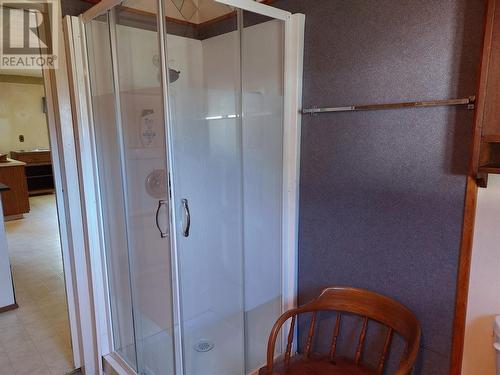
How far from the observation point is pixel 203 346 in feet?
7.06

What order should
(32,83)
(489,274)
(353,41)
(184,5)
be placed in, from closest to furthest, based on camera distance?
1. (489,274)
2. (353,41)
3. (184,5)
4. (32,83)

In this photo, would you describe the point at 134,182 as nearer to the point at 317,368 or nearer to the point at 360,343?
the point at 317,368

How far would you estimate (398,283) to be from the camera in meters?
1.56

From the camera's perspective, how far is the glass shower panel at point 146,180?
1570 mm

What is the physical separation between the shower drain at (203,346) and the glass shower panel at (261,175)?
0.81 ft

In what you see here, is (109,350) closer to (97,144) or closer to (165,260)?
(165,260)

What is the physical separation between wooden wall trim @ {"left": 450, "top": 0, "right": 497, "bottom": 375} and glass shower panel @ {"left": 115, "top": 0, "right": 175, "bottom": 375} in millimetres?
1198

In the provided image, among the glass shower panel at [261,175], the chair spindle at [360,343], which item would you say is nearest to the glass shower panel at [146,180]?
the glass shower panel at [261,175]

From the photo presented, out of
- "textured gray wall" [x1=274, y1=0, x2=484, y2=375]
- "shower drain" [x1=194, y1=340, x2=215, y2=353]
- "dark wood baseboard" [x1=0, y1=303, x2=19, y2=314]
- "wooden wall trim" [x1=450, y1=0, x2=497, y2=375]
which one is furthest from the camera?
"dark wood baseboard" [x1=0, y1=303, x2=19, y2=314]

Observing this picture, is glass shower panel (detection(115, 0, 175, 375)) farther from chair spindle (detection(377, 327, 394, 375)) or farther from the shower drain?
chair spindle (detection(377, 327, 394, 375))

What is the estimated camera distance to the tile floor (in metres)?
2.20

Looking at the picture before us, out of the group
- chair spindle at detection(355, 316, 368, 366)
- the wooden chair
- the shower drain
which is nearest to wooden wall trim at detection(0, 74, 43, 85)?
the shower drain

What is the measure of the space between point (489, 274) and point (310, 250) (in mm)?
829

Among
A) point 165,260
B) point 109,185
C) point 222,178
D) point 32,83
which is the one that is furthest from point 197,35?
point 32,83
